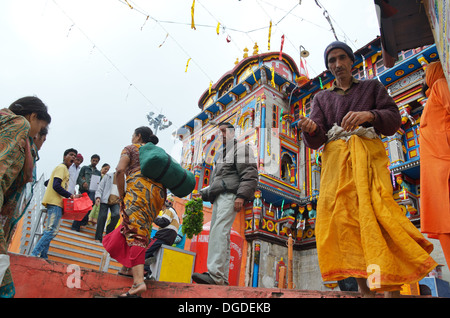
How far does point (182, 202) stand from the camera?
34.6ft

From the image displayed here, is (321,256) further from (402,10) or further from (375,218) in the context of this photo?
(402,10)

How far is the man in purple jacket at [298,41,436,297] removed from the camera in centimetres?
195

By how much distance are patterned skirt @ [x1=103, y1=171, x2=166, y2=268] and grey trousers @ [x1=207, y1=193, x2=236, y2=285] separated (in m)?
0.76

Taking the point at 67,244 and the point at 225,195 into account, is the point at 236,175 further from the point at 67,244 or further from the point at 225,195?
the point at 67,244

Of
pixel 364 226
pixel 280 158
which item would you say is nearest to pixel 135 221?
pixel 364 226

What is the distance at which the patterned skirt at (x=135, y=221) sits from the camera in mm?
2596

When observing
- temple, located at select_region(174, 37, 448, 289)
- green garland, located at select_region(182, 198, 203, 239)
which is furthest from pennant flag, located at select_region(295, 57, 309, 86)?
green garland, located at select_region(182, 198, 203, 239)

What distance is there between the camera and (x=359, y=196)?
223cm

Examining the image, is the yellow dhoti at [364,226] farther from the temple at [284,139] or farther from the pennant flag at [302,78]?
the pennant flag at [302,78]

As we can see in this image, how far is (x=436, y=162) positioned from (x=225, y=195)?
6.81 feet

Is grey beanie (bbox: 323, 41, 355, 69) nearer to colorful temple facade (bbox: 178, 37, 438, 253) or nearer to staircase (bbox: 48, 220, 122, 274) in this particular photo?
staircase (bbox: 48, 220, 122, 274)

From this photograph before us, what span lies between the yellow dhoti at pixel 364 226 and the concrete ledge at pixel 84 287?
30cm
